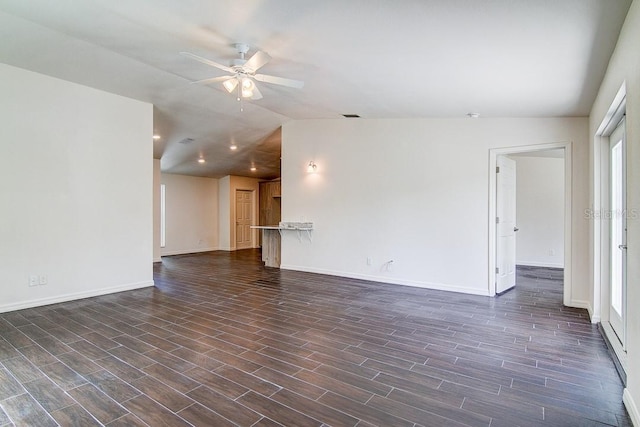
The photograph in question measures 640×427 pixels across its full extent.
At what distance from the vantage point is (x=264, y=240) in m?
7.73

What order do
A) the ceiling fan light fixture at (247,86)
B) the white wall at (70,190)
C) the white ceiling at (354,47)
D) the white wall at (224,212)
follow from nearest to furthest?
the white ceiling at (354,47), the ceiling fan light fixture at (247,86), the white wall at (70,190), the white wall at (224,212)

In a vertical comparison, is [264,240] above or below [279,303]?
above

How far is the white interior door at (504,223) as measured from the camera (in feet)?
16.2

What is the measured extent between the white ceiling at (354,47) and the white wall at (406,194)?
37 centimetres

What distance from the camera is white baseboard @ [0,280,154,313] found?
4.04 meters

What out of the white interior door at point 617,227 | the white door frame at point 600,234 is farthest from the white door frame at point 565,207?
the white interior door at point 617,227

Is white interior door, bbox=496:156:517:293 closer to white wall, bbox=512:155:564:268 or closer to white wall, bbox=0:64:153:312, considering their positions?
white wall, bbox=512:155:564:268

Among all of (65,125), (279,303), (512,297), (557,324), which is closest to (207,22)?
(65,125)

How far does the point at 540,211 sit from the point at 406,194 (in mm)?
3964

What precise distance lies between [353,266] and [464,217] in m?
2.09

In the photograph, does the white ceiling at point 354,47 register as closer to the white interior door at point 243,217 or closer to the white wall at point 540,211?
the white wall at point 540,211

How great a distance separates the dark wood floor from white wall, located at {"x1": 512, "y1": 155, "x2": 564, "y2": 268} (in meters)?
3.31

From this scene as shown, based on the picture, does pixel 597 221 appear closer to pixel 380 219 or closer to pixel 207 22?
pixel 380 219

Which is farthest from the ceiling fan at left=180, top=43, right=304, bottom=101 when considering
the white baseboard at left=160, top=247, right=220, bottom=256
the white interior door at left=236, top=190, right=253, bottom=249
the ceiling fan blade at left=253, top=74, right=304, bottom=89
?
the white interior door at left=236, top=190, right=253, bottom=249
